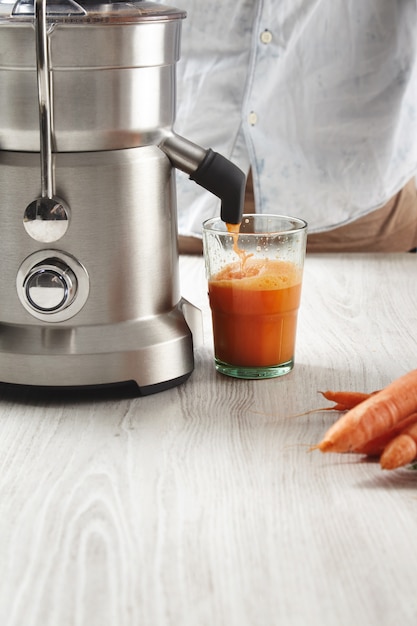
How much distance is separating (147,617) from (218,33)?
142 cm

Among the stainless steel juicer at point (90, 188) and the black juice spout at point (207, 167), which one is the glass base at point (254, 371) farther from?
the black juice spout at point (207, 167)

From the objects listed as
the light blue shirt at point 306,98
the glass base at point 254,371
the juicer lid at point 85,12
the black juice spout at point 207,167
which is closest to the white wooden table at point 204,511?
the glass base at point 254,371

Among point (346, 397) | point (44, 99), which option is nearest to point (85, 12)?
point (44, 99)

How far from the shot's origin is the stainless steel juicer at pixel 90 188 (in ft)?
3.27

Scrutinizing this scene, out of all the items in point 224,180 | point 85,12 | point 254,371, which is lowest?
point 254,371

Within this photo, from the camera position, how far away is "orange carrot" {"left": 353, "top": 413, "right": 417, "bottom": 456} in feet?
3.13

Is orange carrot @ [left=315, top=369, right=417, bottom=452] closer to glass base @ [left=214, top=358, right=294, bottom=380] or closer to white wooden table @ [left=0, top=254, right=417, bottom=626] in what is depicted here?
white wooden table @ [left=0, top=254, right=417, bottom=626]

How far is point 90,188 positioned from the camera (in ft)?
3.41

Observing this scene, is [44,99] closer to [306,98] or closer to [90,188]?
[90,188]

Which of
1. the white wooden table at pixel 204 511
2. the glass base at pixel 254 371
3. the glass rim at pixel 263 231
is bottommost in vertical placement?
the glass base at pixel 254 371

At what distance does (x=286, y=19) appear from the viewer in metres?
1.85

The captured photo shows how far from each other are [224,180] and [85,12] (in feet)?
0.80

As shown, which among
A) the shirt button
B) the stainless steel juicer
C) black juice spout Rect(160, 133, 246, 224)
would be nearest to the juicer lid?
the stainless steel juicer

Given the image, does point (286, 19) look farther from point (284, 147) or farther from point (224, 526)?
point (224, 526)
